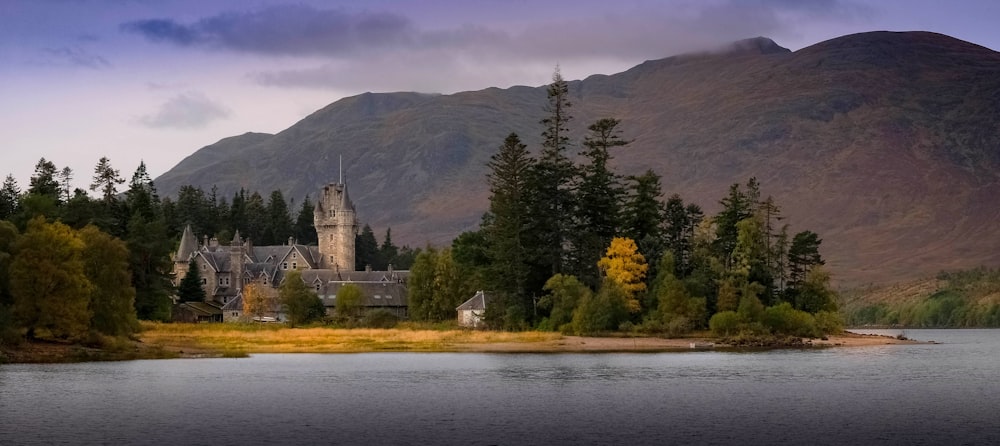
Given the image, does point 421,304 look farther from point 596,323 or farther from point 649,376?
point 649,376

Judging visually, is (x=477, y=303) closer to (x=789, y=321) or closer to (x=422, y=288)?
(x=422, y=288)

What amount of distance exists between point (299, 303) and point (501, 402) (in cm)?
9056

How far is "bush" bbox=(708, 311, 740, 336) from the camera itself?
388 feet

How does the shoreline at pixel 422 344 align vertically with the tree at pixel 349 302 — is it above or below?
below

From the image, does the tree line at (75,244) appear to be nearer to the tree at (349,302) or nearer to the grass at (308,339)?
the grass at (308,339)

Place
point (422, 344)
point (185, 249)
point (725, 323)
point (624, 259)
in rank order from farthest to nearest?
point (185, 249) < point (624, 259) < point (725, 323) < point (422, 344)

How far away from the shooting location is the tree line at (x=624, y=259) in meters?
120

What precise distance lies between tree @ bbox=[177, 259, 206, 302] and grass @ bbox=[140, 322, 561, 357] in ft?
110

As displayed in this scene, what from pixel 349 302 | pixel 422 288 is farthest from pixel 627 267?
pixel 349 302

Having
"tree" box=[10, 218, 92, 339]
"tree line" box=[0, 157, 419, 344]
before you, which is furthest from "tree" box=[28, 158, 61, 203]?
"tree" box=[10, 218, 92, 339]

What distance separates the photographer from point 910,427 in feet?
166

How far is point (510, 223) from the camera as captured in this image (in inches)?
5025

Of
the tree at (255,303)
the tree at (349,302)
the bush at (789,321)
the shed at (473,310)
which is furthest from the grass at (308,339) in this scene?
the bush at (789,321)

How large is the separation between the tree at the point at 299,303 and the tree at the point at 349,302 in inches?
103
